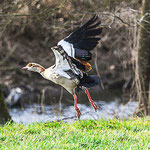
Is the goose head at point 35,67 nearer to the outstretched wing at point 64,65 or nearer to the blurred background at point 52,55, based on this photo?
the outstretched wing at point 64,65

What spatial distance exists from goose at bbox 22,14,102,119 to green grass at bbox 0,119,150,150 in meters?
0.69

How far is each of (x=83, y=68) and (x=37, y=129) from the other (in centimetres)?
119

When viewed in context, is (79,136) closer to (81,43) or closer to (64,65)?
(64,65)

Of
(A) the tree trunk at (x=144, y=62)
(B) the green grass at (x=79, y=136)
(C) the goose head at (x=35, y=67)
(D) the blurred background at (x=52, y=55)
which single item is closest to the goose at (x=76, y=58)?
(C) the goose head at (x=35, y=67)

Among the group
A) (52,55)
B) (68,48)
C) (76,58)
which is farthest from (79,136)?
(52,55)

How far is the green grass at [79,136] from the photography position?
3805 millimetres

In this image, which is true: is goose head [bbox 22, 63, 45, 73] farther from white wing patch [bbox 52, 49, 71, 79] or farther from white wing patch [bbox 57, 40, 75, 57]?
white wing patch [bbox 57, 40, 75, 57]

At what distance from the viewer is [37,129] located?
4.69 m

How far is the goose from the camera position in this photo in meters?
4.50

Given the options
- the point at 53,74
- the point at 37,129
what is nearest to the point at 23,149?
the point at 37,129

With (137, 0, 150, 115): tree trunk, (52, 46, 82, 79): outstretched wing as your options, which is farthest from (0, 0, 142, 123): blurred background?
(52, 46, 82, 79): outstretched wing

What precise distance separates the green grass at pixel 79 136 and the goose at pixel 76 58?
69 cm

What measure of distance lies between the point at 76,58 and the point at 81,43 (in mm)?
237

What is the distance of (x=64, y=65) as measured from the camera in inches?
191
